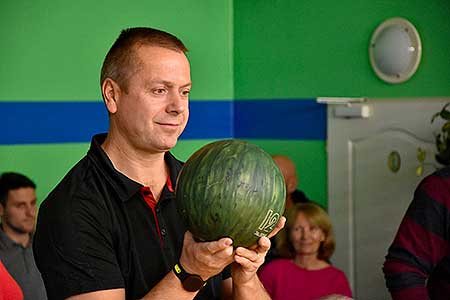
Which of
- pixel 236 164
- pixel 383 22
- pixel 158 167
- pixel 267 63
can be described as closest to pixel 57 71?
pixel 267 63

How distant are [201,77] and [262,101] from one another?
43 centimetres

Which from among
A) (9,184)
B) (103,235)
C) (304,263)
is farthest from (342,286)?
(103,235)

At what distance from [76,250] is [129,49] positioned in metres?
0.48

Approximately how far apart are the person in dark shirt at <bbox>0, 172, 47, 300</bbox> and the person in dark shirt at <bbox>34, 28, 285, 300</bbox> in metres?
2.09

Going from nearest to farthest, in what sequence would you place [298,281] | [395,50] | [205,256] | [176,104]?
[205,256], [176,104], [298,281], [395,50]

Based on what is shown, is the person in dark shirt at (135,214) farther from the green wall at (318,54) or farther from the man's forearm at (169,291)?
the green wall at (318,54)

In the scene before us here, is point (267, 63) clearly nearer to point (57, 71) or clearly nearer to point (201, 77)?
point (201, 77)

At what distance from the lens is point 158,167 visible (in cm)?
205

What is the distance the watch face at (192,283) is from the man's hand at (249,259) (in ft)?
0.29

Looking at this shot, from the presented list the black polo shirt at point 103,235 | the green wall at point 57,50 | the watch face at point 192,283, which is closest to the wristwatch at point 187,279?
the watch face at point 192,283

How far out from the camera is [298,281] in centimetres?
395

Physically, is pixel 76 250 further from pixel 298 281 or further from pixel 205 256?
pixel 298 281

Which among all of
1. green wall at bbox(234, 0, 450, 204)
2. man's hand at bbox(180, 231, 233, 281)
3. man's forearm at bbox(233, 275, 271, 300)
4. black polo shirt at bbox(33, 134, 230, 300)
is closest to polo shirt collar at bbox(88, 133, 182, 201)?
black polo shirt at bbox(33, 134, 230, 300)

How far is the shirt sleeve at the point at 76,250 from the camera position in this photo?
5.99 ft
